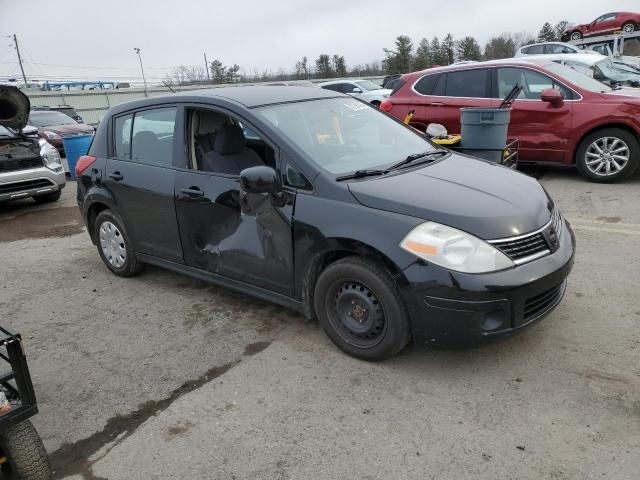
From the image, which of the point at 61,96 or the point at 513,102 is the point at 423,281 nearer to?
the point at 513,102

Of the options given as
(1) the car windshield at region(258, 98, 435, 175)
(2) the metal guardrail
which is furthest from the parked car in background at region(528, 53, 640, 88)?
(2) the metal guardrail

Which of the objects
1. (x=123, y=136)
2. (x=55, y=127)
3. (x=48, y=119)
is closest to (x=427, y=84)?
(x=123, y=136)

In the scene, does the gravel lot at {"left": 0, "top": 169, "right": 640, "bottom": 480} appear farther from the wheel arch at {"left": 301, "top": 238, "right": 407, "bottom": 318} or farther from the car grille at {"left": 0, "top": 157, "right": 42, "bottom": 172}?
the car grille at {"left": 0, "top": 157, "right": 42, "bottom": 172}

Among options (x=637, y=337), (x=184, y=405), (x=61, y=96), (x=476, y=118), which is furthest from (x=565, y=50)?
(x=61, y=96)

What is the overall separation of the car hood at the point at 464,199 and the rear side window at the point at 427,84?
518cm

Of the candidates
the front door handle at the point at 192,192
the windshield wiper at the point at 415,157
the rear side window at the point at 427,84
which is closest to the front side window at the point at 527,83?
the rear side window at the point at 427,84

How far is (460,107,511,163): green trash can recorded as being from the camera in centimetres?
639

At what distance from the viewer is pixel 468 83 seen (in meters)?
8.11

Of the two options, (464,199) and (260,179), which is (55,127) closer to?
(260,179)

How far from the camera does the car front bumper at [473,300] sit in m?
2.81

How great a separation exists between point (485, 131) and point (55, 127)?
13.2 metres

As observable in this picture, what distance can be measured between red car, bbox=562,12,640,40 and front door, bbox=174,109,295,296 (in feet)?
88.0

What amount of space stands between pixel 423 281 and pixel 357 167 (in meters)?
1.01

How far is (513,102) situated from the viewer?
7.68m
